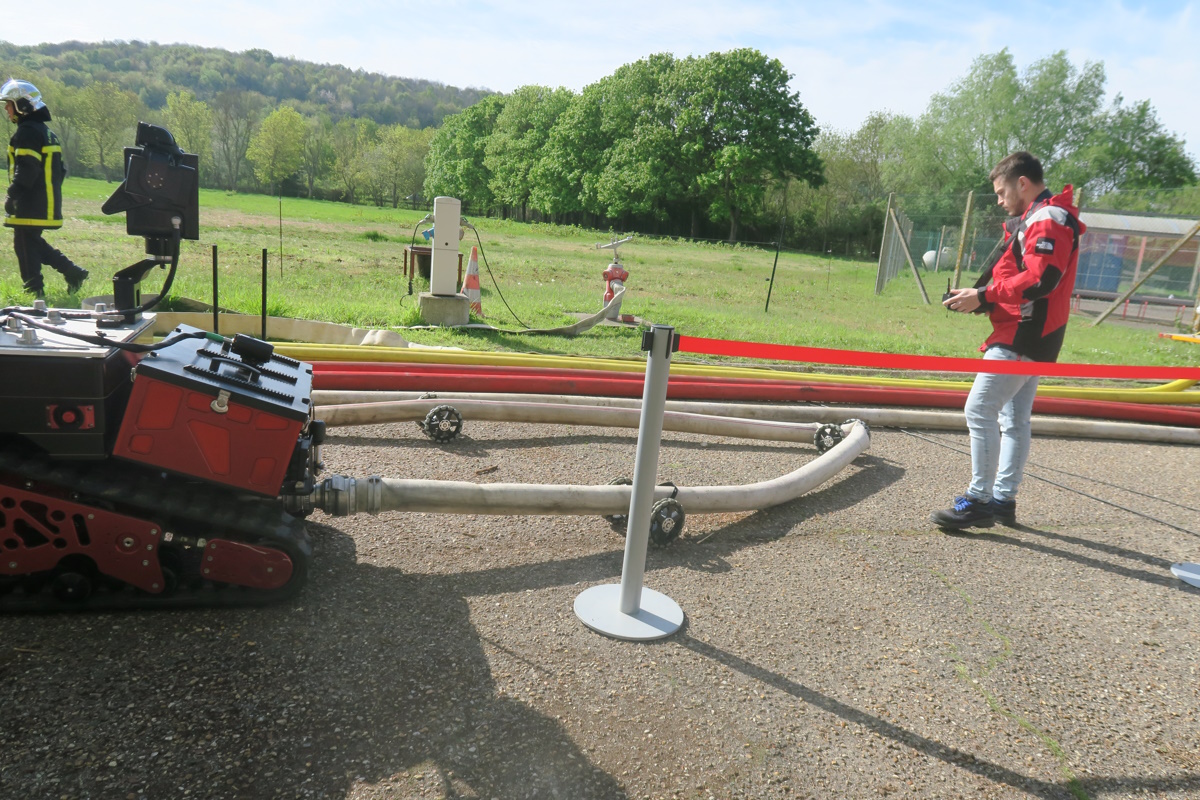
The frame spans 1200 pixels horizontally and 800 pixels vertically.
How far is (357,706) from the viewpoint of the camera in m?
2.62

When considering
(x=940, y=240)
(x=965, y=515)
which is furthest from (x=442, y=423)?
(x=940, y=240)

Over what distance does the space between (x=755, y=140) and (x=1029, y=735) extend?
5628 centimetres

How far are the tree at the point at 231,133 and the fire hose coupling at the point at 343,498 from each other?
1794cm

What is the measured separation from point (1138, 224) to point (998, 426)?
20362mm

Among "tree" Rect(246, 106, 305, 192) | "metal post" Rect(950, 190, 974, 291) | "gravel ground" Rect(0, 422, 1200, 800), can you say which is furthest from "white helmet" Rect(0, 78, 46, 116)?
"metal post" Rect(950, 190, 974, 291)

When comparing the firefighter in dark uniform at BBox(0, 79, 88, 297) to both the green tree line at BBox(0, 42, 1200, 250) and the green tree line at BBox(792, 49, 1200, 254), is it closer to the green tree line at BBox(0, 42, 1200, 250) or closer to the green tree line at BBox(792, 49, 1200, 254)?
the green tree line at BBox(0, 42, 1200, 250)

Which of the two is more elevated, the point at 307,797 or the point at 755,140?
the point at 755,140

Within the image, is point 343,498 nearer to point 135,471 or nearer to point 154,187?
point 135,471

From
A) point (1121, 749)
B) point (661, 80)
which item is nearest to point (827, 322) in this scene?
point (1121, 749)

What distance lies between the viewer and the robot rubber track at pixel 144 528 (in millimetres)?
2900

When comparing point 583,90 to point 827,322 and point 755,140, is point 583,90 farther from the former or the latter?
point 827,322

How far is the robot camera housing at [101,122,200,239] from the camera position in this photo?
11.7 ft

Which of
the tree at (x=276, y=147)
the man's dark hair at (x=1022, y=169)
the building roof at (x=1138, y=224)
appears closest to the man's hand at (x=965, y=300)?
the man's dark hair at (x=1022, y=169)

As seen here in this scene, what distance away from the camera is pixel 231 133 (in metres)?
20.4
